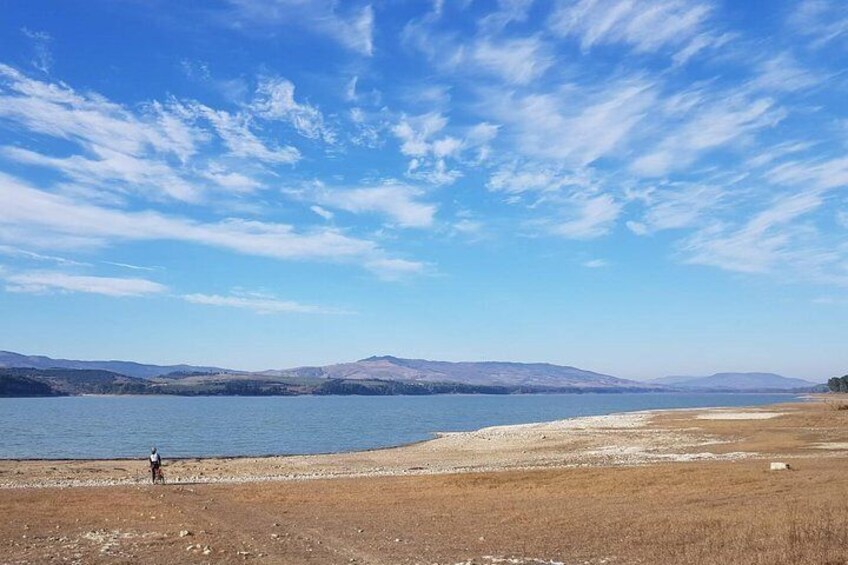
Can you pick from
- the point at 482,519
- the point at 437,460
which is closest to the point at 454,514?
the point at 482,519

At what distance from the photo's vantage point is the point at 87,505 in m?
32.4

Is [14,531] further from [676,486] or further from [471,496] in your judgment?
[676,486]

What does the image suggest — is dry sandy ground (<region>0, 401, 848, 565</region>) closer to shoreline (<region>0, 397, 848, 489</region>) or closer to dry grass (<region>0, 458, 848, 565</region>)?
dry grass (<region>0, 458, 848, 565</region>)

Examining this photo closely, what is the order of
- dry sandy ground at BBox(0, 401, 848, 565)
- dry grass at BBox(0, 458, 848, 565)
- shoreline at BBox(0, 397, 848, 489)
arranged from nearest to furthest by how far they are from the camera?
1. dry grass at BBox(0, 458, 848, 565)
2. dry sandy ground at BBox(0, 401, 848, 565)
3. shoreline at BBox(0, 397, 848, 489)

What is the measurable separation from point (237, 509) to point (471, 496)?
10.1m

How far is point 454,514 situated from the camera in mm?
27984

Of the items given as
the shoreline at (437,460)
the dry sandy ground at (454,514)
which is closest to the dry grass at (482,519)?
the dry sandy ground at (454,514)

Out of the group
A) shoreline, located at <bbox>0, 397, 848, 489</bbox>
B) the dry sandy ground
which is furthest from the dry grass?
shoreline, located at <bbox>0, 397, 848, 489</bbox>

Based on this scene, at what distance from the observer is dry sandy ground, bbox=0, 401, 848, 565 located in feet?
66.4

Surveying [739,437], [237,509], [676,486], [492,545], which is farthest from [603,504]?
[739,437]

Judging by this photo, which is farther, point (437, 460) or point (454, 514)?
point (437, 460)

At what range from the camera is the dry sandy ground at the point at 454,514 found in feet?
66.4

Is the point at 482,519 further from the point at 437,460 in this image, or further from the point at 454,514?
the point at 437,460

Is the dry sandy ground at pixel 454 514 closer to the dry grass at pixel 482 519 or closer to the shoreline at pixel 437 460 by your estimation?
the dry grass at pixel 482 519
